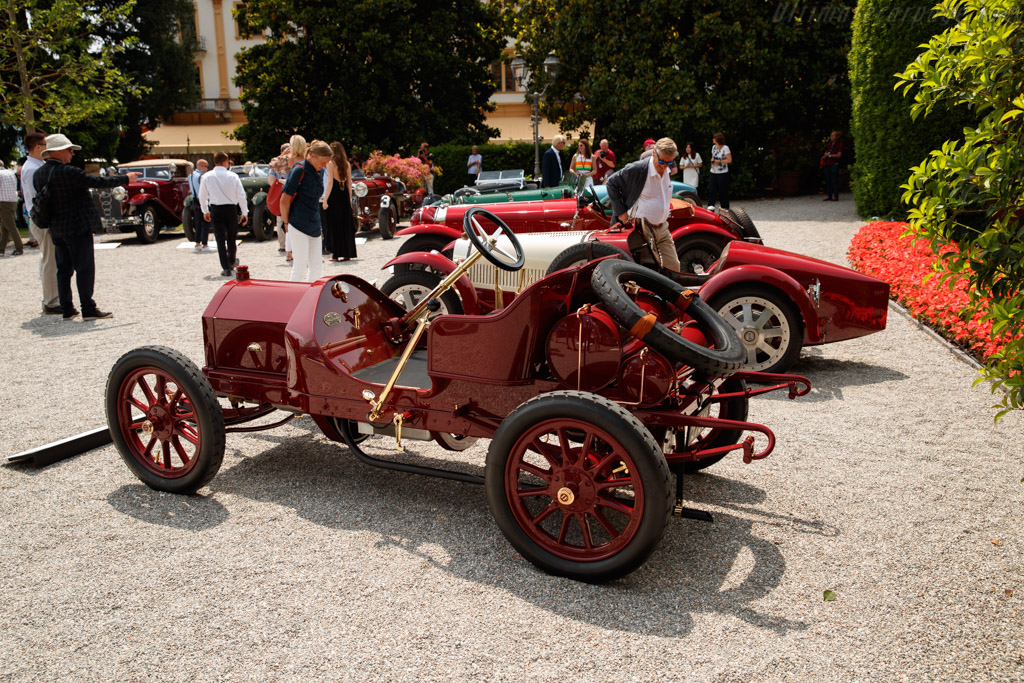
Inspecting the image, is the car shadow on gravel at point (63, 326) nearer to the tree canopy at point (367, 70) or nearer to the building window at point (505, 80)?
the tree canopy at point (367, 70)

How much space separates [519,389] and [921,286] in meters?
5.90

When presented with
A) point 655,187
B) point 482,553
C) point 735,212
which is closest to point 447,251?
point 655,187

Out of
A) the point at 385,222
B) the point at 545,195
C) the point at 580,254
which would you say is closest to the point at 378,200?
the point at 385,222

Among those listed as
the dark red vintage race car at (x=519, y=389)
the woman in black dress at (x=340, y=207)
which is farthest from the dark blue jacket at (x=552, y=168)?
the dark red vintage race car at (x=519, y=389)

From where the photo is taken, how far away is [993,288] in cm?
303

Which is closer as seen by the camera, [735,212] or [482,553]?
[482,553]

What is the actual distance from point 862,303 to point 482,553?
3.89 meters

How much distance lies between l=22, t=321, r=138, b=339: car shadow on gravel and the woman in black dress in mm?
3485

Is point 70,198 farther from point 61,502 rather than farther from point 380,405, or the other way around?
point 380,405

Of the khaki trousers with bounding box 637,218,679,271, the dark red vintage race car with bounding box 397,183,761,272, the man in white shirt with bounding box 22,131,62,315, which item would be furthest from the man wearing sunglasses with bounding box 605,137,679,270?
the man in white shirt with bounding box 22,131,62,315

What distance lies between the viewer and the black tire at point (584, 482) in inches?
121

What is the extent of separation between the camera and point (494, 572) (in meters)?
3.46

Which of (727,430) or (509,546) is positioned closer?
(509,546)

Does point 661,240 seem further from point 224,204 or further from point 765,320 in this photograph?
point 224,204
